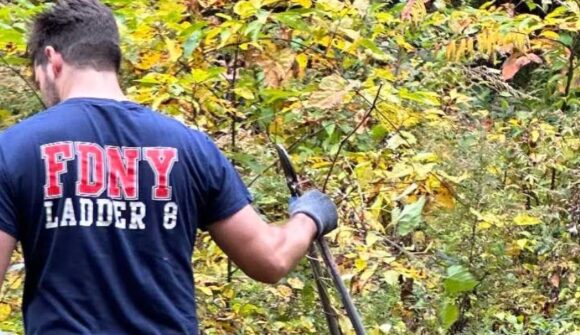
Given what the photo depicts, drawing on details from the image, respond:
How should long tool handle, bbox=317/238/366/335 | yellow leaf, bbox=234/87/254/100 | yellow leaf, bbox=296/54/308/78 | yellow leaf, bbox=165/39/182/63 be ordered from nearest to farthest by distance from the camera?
long tool handle, bbox=317/238/366/335 < yellow leaf, bbox=165/39/182/63 < yellow leaf, bbox=234/87/254/100 < yellow leaf, bbox=296/54/308/78

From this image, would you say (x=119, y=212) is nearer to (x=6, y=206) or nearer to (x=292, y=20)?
(x=6, y=206)

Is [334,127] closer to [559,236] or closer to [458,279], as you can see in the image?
[458,279]

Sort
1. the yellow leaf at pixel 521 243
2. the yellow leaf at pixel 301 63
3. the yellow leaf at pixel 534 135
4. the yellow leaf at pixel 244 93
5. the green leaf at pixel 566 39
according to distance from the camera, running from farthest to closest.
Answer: the yellow leaf at pixel 534 135, the green leaf at pixel 566 39, the yellow leaf at pixel 521 243, the yellow leaf at pixel 301 63, the yellow leaf at pixel 244 93

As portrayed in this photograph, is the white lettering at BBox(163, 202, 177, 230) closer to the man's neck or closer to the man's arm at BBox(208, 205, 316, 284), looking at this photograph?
the man's arm at BBox(208, 205, 316, 284)

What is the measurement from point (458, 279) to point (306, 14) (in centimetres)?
105

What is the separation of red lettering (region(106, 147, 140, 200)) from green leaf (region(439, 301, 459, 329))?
68.2 inches

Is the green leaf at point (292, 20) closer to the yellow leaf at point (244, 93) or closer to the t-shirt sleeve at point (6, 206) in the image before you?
the yellow leaf at point (244, 93)

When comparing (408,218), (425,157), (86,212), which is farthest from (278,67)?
(86,212)

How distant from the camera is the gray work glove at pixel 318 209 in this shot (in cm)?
229

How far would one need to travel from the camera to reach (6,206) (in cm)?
183

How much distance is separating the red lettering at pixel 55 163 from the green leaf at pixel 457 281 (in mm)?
1692

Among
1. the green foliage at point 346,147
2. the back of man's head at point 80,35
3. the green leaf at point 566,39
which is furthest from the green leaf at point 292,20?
the green leaf at point 566,39

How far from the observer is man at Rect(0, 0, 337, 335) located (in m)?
1.87

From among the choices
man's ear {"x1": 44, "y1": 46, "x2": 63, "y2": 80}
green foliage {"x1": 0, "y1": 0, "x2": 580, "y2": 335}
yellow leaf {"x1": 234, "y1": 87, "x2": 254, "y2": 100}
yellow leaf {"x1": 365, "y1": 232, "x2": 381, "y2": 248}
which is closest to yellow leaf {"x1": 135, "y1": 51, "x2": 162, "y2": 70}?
green foliage {"x1": 0, "y1": 0, "x2": 580, "y2": 335}
